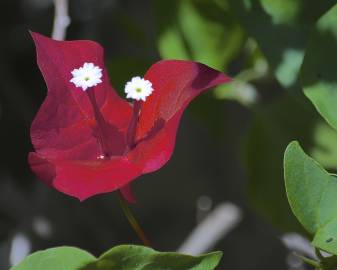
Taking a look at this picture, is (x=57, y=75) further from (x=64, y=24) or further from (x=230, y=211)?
(x=230, y=211)

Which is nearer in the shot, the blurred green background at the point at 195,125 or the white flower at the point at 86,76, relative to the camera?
the white flower at the point at 86,76

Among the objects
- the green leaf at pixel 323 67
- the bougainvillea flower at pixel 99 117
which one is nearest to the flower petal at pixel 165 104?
the bougainvillea flower at pixel 99 117

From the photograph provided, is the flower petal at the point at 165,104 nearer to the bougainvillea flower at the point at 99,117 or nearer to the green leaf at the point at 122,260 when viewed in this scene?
the bougainvillea flower at the point at 99,117

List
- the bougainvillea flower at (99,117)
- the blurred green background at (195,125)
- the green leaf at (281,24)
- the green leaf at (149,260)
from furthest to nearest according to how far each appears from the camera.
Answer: the blurred green background at (195,125)
the green leaf at (281,24)
the bougainvillea flower at (99,117)
the green leaf at (149,260)

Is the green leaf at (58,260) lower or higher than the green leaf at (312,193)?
lower

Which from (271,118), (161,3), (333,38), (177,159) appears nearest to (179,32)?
(161,3)

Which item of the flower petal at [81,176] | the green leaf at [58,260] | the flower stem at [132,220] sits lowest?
the green leaf at [58,260]

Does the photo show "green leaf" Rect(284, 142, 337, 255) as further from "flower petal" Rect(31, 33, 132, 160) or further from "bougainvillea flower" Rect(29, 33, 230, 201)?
"flower petal" Rect(31, 33, 132, 160)

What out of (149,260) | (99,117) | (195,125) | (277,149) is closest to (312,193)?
(149,260)

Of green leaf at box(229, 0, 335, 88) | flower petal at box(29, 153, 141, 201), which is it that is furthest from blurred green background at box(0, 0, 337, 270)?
flower petal at box(29, 153, 141, 201)
